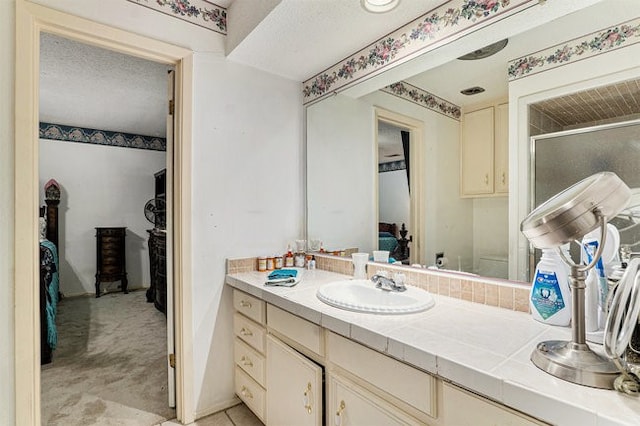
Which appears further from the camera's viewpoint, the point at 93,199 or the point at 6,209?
the point at 93,199

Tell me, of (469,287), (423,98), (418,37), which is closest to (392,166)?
(423,98)

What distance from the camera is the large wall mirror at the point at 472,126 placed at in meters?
1.11

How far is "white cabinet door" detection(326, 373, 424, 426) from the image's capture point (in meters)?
0.96

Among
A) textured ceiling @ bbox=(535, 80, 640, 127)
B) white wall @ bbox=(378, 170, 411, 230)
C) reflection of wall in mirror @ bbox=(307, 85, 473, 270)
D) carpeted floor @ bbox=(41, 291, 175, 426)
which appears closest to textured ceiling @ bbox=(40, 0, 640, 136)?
textured ceiling @ bbox=(535, 80, 640, 127)

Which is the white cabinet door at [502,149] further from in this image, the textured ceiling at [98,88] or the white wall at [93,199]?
the white wall at [93,199]

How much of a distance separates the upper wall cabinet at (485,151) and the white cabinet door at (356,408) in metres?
0.90

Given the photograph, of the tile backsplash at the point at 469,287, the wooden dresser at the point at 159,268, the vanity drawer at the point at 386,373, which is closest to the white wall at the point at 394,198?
the tile backsplash at the point at 469,287

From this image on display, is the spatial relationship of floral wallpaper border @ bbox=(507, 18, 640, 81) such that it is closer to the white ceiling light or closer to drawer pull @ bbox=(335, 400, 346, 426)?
the white ceiling light

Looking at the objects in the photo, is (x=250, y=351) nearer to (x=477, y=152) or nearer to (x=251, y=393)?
(x=251, y=393)

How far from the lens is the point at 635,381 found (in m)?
0.65

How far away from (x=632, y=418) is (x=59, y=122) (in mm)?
5781

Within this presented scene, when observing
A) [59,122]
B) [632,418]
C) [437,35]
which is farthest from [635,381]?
[59,122]

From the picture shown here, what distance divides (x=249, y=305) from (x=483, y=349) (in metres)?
1.19

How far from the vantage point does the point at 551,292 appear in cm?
101
